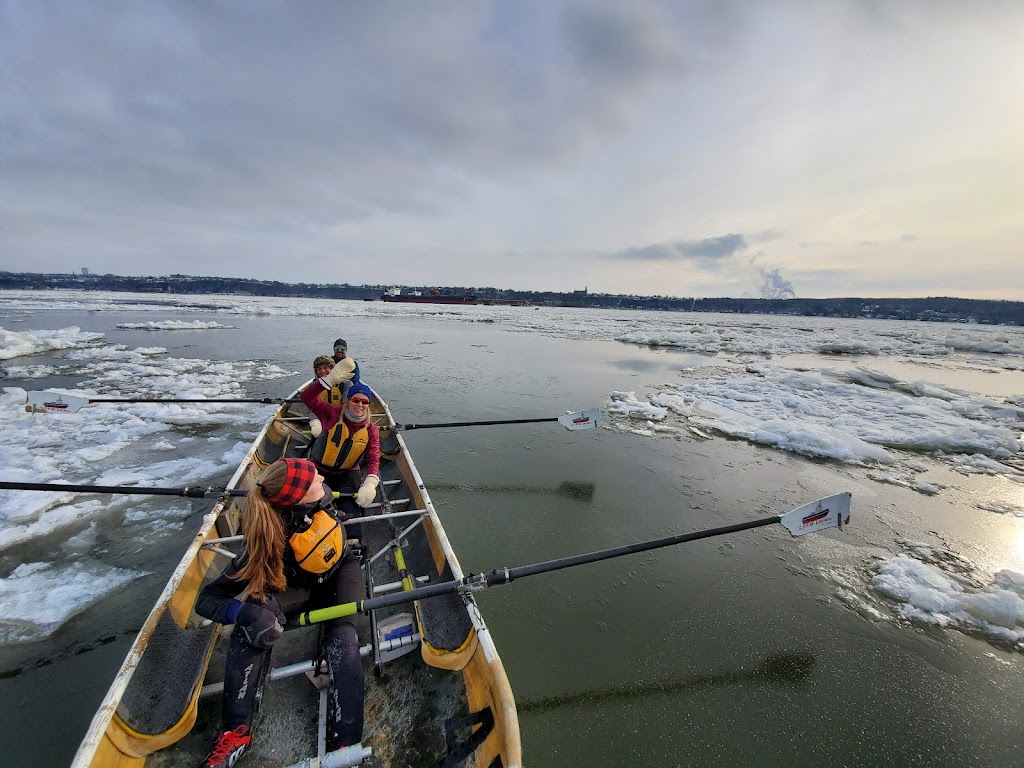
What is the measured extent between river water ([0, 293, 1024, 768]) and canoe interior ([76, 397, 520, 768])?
705 mm

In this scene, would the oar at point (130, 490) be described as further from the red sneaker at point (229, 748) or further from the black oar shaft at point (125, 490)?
the red sneaker at point (229, 748)

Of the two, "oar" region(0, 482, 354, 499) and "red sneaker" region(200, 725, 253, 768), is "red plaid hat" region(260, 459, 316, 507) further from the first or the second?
"oar" region(0, 482, 354, 499)

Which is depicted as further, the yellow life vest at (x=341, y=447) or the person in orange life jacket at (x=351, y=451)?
the yellow life vest at (x=341, y=447)

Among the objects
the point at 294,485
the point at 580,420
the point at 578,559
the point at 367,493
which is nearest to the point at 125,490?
the point at 367,493

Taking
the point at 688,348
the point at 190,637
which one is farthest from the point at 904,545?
the point at 688,348

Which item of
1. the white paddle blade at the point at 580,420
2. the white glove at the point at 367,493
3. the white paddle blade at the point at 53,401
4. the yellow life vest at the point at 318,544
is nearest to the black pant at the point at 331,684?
the yellow life vest at the point at 318,544

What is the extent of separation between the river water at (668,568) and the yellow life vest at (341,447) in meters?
1.68

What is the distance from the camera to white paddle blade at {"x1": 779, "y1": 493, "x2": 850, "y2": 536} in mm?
4625

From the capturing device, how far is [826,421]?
1063 cm

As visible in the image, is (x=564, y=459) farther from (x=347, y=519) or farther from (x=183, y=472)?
(x=183, y=472)

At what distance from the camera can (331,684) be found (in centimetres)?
258

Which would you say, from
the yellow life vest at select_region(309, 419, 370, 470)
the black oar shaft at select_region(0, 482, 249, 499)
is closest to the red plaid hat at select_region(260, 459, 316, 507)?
the yellow life vest at select_region(309, 419, 370, 470)

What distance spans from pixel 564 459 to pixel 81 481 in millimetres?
7752

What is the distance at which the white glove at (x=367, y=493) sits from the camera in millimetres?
4070
